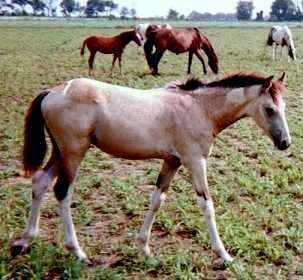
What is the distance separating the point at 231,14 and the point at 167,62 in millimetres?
117400

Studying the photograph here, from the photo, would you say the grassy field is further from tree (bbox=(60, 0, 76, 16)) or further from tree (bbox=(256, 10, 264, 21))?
tree (bbox=(60, 0, 76, 16))

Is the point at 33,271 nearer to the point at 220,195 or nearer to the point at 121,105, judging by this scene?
the point at 121,105

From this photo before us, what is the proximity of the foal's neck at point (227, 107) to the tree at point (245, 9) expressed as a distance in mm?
105721

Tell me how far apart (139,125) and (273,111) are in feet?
3.16

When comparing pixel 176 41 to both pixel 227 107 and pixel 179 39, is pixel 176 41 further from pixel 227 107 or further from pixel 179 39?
pixel 227 107

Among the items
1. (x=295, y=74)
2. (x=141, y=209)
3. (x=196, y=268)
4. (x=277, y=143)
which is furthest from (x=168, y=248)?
(x=295, y=74)

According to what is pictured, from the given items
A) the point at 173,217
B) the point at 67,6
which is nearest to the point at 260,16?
→ the point at 67,6

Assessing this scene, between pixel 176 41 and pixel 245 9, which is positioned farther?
pixel 245 9

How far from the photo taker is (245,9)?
107 m

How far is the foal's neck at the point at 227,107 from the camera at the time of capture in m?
3.85

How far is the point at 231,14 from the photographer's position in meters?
130

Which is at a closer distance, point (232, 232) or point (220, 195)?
point (232, 232)

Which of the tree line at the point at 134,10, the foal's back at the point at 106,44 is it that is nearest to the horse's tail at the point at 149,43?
the foal's back at the point at 106,44

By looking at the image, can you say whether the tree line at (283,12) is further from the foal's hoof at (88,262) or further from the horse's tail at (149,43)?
the foal's hoof at (88,262)
